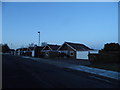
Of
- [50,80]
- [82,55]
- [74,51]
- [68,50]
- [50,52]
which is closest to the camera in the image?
[50,80]

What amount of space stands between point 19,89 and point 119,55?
16851 mm

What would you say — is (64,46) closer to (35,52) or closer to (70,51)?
(70,51)

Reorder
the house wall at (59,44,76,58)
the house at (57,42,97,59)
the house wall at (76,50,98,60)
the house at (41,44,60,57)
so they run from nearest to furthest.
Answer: the house wall at (76,50,98,60), the house at (57,42,97,59), the house wall at (59,44,76,58), the house at (41,44,60,57)

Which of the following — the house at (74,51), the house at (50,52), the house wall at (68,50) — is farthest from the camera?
the house at (50,52)

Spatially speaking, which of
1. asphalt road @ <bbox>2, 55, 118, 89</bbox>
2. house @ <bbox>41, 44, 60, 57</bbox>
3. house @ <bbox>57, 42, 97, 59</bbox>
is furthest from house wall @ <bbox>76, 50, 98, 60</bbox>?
asphalt road @ <bbox>2, 55, 118, 89</bbox>

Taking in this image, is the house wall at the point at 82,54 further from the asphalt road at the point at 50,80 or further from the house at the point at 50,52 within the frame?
the asphalt road at the point at 50,80

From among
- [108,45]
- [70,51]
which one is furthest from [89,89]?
[70,51]

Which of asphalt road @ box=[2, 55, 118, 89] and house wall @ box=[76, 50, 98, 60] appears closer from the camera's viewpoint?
asphalt road @ box=[2, 55, 118, 89]

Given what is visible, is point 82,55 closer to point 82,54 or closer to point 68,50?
point 82,54

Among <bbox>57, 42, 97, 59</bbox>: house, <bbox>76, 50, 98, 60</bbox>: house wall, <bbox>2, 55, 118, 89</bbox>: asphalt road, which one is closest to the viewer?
<bbox>2, 55, 118, 89</bbox>: asphalt road

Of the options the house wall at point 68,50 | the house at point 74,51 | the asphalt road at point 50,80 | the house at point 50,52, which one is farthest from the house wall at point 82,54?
the asphalt road at point 50,80

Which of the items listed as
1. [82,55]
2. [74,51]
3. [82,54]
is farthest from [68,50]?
[82,55]

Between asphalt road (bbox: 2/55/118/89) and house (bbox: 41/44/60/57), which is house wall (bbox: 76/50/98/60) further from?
asphalt road (bbox: 2/55/118/89)

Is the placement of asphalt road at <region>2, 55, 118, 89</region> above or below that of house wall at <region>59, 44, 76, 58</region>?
below
